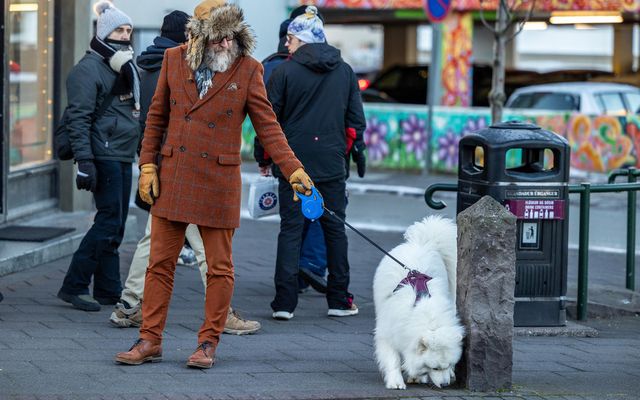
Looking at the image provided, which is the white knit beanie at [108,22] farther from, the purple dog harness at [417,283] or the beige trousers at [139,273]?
the purple dog harness at [417,283]

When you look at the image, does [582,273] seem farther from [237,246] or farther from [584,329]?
[237,246]

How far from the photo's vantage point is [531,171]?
8.02 m

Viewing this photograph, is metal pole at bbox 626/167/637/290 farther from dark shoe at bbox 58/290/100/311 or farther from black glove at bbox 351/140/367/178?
dark shoe at bbox 58/290/100/311

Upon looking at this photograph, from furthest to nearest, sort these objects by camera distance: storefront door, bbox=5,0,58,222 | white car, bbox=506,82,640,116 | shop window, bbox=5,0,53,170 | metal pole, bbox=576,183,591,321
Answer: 1. white car, bbox=506,82,640,116
2. shop window, bbox=5,0,53,170
3. storefront door, bbox=5,0,58,222
4. metal pole, bbox=576,183,591,321

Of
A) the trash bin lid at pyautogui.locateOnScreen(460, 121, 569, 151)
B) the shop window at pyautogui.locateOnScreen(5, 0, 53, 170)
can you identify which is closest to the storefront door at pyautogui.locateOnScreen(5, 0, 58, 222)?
the shop window at pyautogui.locateOnScreen(5, 0, 53, 170)

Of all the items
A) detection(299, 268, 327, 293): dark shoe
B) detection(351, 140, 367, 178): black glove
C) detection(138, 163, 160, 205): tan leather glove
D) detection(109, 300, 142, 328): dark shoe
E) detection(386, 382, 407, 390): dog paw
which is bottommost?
detection(386, 382, 407, 390): dog paw

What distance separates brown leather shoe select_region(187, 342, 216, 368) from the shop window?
5.46m

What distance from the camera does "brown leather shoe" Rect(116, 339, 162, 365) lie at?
6340 millimetres

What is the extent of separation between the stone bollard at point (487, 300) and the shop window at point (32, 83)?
6.21m

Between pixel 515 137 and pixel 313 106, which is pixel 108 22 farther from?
pixel 515 137

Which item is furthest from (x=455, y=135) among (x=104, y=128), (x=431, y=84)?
(x=104, y=128)

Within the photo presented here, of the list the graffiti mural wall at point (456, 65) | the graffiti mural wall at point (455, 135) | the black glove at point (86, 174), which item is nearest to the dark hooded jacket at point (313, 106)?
the black glove at point (86, 174)

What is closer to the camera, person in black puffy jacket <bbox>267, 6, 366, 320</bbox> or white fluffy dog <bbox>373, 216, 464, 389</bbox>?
white fluffy dog <bbox>373, 216, 464, 389</bbox>

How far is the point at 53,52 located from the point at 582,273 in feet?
18.6
